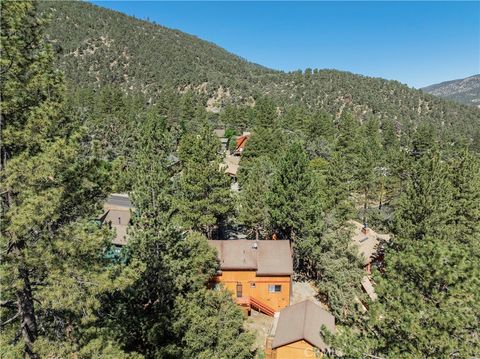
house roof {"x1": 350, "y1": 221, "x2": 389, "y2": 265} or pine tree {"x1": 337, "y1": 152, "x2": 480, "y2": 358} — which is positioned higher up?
pine tree {"x1": 337, "y1": 152, "x2": 480, "y2": 358}

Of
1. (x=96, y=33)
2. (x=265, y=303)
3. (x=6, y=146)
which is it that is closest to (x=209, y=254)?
(x=265, y=303)

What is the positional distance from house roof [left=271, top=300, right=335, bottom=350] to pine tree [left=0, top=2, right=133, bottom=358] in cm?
1441

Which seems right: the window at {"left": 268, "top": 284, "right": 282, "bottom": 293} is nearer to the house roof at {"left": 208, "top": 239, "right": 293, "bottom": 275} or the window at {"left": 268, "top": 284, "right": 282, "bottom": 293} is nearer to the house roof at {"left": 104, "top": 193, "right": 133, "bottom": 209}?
the house roof at {"left": 208, "top": 239, "right": 293, "bottom": 275}

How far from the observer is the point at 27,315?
32.0 ft

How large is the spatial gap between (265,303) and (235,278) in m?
3.34

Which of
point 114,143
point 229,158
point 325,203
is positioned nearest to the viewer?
point 325,203

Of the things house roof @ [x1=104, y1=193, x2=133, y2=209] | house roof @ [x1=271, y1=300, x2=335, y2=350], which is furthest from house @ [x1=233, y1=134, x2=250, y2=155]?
house roof @ [x1=271, y1=300, x2=335, y2=350]

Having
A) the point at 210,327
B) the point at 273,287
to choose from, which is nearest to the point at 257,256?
the point at 273,287

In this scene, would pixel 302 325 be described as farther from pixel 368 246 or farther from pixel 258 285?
pixel 368 246

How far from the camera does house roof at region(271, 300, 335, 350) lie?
21219 mm

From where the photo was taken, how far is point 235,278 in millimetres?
28469

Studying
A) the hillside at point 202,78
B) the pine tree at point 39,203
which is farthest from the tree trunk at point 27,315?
the hillside at point 202,78

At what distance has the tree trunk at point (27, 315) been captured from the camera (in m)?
9.53

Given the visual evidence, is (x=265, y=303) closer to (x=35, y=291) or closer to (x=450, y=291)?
(x=450, y=291)
